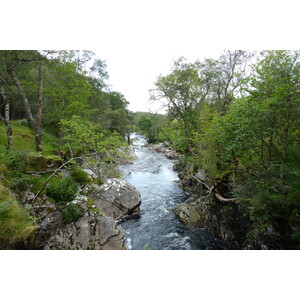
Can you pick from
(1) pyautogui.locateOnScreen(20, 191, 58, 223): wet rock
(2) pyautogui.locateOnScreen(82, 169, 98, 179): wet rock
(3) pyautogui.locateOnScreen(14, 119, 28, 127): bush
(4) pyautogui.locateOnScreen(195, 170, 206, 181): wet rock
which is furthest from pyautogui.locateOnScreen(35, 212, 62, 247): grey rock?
(3) pyautogui.locateOnScreen(14, 119, 28, 127): bush

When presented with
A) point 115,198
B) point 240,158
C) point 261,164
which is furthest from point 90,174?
point 261,164

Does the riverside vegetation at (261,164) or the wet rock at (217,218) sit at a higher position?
the riverside vegetation at (261,164)

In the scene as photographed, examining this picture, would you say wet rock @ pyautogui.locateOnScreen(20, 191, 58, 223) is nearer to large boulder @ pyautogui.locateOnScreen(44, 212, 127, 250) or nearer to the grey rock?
the grey rock

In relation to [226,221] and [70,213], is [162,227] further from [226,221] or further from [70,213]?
[70,213]

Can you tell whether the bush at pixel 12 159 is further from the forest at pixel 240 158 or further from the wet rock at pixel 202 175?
the wet rock at pixel 202 175

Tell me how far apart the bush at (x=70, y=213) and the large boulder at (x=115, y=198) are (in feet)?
7.58

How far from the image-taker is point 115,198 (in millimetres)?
10125

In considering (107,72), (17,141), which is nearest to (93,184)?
(17,141)

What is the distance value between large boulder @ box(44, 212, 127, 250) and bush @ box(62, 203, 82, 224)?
19 cm

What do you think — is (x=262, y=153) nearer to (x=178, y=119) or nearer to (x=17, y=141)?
(x=178, y=119)

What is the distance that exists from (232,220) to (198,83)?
12.2 meters

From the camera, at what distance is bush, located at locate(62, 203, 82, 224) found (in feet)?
21.5

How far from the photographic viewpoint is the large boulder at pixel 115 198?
948cm

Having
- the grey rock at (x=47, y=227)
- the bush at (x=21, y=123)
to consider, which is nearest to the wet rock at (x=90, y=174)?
the grey rock at (x=47, y=227)
